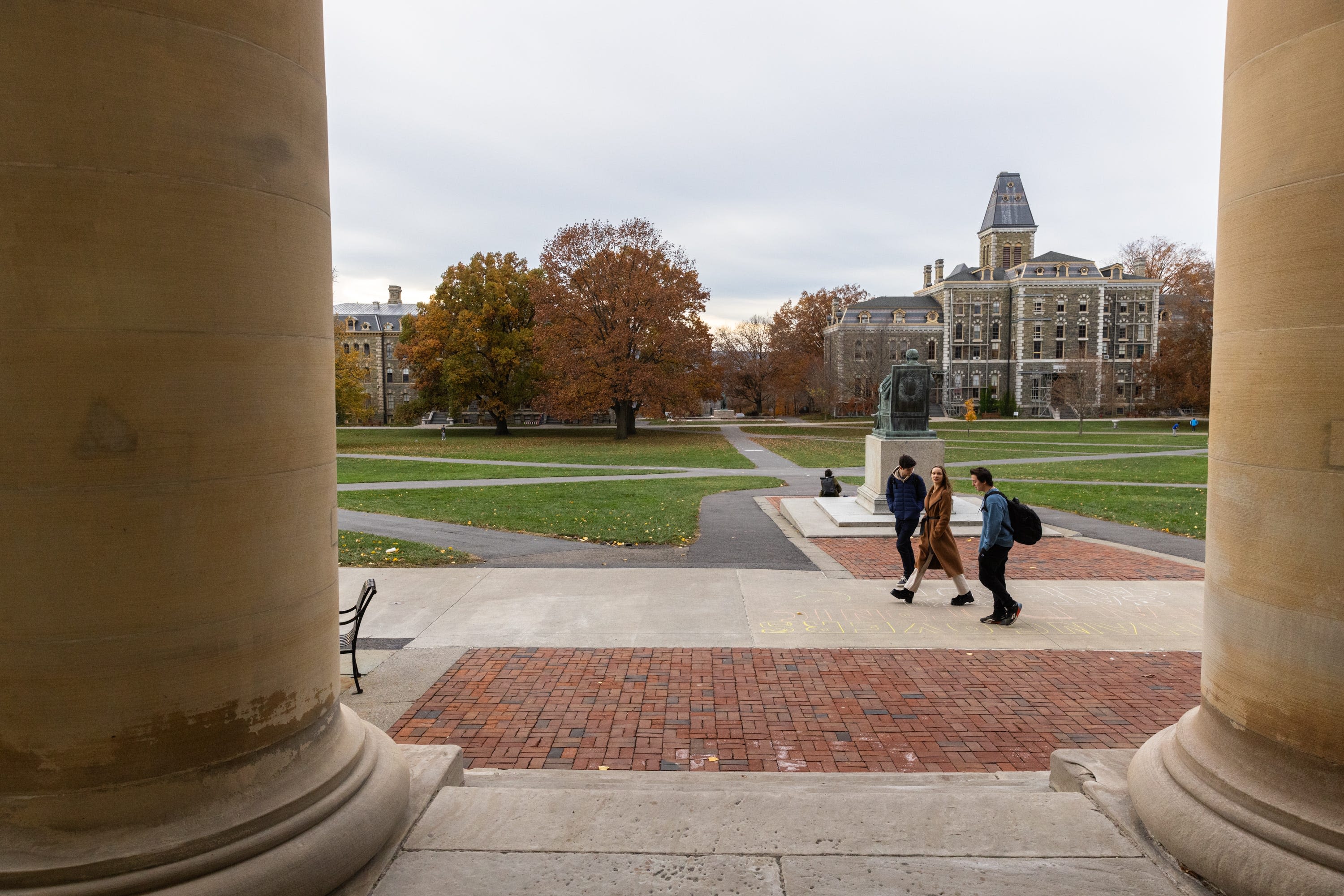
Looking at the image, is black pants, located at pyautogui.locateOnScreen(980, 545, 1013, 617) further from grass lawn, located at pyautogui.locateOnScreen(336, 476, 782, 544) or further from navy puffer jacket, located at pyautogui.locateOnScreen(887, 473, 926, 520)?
grass lawn, located at pyautogui.locateOnScreen(336, 476, 782, 544)

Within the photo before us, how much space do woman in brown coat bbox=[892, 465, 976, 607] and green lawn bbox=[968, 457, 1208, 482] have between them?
17882 mm

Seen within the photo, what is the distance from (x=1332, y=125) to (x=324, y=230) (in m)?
3.97

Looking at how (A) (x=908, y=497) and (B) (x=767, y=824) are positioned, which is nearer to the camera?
(B) (x=767, y=824)

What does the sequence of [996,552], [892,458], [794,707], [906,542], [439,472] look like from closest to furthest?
[794,707] → [996,552] → [906,542] → [892,458] → [439,472]

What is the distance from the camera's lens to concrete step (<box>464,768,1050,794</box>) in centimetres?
450

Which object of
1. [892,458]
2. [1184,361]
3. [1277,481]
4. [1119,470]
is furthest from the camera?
[1184,361]

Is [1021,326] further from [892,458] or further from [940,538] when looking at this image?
[940,538]

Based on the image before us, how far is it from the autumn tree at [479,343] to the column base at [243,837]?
173ft

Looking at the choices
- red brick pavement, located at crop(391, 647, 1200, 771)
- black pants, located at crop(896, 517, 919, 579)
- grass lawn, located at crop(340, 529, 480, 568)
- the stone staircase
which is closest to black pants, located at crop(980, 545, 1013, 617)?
red brick pavement, located at crop(391, 647, 1200, 771)

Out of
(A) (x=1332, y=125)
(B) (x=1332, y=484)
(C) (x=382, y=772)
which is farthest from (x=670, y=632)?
(A) (x=1332, y=125)

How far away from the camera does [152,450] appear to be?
Answer: 283 cm

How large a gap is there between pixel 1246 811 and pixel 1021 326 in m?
96.8

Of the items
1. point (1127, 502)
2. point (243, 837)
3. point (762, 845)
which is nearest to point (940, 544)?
point (762, 845)

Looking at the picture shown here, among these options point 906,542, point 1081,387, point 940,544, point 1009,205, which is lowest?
point 906,542
